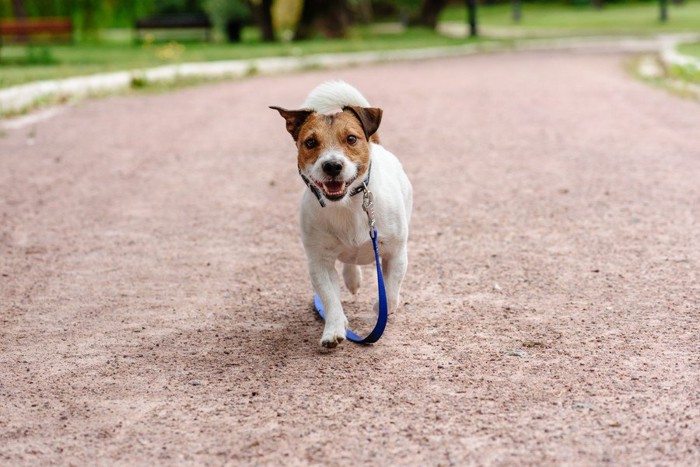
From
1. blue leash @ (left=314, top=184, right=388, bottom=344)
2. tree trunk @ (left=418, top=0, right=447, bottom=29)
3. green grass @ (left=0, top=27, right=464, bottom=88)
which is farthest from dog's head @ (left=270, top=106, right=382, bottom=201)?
tree trunk @ (left=418, top=0, right=447, bottom=29)

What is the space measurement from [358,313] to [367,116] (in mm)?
1196

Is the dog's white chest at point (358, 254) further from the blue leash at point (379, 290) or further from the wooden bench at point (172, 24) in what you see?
the wooden bench at point (172, 24)

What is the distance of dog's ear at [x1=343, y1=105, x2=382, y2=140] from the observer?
16.0 ft

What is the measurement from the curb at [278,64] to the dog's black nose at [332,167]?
10.8 m

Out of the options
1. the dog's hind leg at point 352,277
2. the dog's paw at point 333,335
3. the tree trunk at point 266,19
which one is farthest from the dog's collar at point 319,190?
the tree trunk at point 266,19

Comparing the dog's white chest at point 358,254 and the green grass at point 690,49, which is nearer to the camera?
the dog's white chest at point 358,254

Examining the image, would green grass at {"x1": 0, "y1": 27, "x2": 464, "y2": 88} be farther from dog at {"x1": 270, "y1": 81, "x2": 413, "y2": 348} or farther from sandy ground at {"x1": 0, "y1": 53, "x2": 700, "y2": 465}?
dog at {"x1": 270, "y1": 81, "x2": 413, "y2": 348}

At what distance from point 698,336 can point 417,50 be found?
24.5 metres

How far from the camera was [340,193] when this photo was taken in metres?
4.68

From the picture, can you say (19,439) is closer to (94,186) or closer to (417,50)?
(94,186)

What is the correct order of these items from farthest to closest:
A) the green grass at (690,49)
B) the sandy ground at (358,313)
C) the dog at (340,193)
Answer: the green grass at (690,49), the dog at (340,193), the sandy ground at (358,313)

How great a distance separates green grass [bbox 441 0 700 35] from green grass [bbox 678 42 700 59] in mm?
12069

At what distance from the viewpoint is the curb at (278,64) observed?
1590 cm

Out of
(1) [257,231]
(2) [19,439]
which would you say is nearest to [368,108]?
(2) [19,439]
